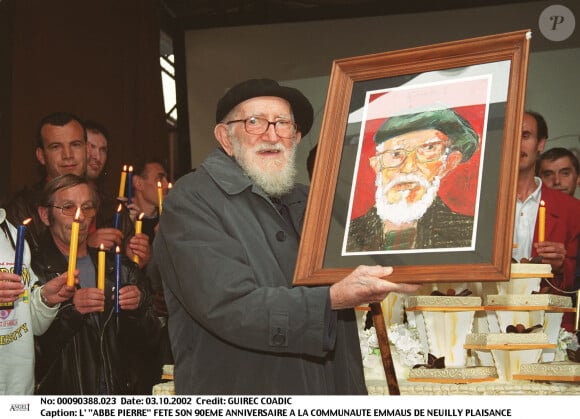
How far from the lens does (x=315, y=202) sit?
204 cm

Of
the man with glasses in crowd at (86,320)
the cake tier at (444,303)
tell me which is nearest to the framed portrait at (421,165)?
the cake tier at (444,303)

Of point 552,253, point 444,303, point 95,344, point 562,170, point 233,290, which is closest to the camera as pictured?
point 233,290

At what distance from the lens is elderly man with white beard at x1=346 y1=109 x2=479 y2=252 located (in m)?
1.92

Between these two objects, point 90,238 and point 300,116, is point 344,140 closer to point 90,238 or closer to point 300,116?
point 300,116

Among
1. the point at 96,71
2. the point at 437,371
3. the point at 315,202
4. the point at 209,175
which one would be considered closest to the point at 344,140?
the point at 315,202

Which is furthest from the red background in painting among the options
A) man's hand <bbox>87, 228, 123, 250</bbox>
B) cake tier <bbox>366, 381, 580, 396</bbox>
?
man's hand <bbox>87, 228, 123, 250</bbox>

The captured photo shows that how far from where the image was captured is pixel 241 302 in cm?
195

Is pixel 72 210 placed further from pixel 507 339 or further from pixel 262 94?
pixel 507 339

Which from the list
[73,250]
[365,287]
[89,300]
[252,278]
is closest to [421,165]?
[365,287]

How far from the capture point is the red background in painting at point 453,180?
1922 mm

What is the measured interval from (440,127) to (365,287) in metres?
0.47

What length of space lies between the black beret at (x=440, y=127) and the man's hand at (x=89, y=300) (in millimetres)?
1465

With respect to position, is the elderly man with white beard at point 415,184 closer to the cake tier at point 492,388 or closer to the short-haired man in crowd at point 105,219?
the cake tier at point 492,388

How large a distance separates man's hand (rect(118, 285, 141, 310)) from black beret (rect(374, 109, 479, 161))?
1.58 m
